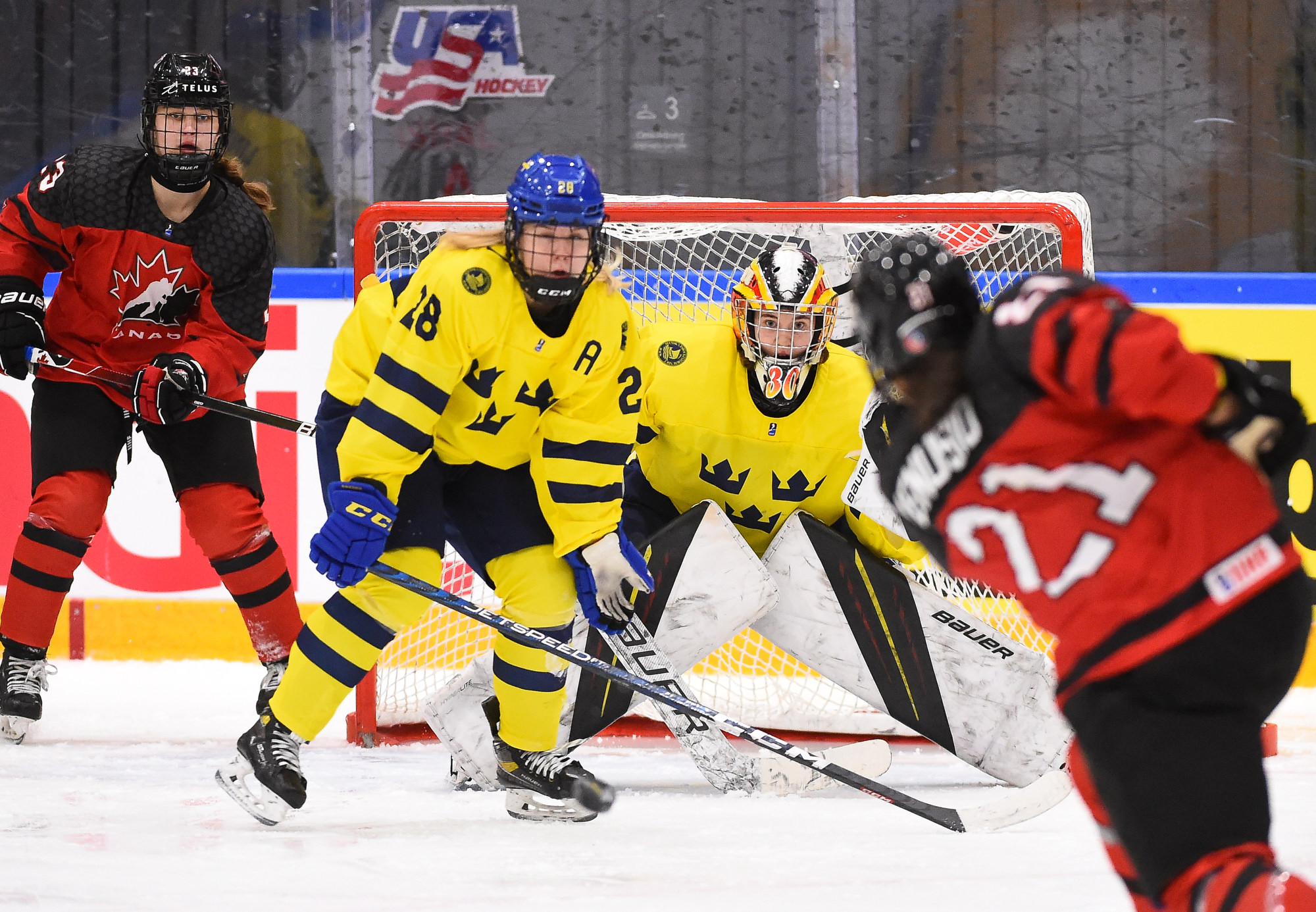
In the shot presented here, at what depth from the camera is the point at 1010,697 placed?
2820 millimetres

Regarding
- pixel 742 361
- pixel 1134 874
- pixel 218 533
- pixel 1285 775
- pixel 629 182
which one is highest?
pixel 629 182

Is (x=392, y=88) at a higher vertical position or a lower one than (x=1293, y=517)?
higher

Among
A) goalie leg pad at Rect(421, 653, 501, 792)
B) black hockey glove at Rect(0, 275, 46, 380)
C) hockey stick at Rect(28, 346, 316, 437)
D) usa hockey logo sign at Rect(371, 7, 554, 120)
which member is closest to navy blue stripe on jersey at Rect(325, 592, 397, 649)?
goalie leg pad at Rect(421, 653, 501, 792)

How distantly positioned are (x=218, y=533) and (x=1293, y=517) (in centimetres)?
253

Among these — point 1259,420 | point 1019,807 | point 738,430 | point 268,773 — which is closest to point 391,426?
point 268,773

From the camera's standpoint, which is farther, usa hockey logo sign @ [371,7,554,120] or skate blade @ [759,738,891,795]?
usa hockey logo sign @ [371,7,554,120]

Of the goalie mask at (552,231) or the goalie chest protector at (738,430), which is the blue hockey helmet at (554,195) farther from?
the goalie chest protector at (738,430)

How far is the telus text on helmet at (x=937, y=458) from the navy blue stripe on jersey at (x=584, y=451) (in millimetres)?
842

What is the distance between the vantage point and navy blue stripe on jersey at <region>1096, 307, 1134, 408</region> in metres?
1.32

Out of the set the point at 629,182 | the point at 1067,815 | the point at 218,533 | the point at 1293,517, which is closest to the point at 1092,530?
the point at 1067,815

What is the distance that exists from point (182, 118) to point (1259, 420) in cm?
229

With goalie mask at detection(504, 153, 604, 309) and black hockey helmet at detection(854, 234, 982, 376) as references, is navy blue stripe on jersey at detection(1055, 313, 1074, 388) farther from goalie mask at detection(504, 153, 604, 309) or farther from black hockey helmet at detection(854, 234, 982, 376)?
goalie mask at detection(504, 153, 604, 309)

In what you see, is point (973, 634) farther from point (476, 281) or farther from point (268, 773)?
point (268, 773)

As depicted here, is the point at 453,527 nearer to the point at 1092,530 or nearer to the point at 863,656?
the point at 863,656
